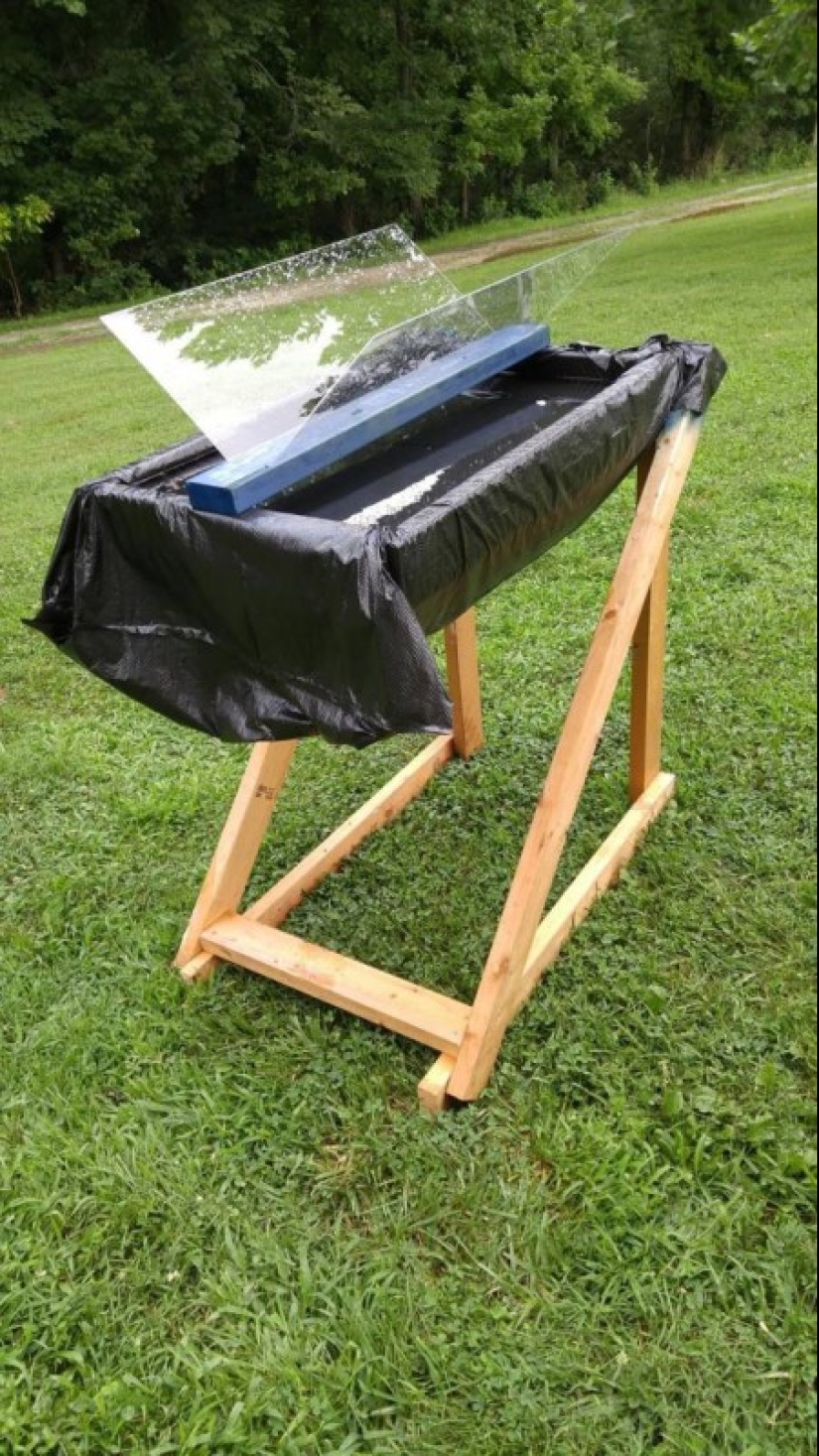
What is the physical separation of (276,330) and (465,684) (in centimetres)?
100

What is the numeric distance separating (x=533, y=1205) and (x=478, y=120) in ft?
5.24

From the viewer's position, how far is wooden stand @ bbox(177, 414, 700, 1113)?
5.31ft

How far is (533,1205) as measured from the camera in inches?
57.9

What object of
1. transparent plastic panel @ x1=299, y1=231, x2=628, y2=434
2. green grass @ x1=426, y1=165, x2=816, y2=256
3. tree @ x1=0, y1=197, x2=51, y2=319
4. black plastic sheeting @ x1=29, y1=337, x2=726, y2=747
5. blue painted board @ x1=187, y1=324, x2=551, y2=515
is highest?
tree @ x1=0, y1=197, x2=51, y2=319

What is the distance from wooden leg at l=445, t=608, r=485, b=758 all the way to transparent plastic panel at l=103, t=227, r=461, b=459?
723 mm

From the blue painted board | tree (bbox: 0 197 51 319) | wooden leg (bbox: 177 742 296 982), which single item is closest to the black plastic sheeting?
the blue painted board

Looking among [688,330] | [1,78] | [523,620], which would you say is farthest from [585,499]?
[1,78]

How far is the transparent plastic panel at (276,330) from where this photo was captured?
1443 mm

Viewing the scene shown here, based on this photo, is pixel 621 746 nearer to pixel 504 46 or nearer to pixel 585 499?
pixel 585 499

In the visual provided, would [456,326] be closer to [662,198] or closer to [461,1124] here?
[662,198]

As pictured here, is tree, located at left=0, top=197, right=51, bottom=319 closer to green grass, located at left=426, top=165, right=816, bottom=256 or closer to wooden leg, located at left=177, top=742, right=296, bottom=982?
wooden leg, located at left=177, top=742, right=296, bottom=982

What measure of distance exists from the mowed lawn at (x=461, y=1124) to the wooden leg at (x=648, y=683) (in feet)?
0.40

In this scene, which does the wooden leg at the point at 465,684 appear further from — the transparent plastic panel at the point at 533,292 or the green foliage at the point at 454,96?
the green foliage at the point at 454,96

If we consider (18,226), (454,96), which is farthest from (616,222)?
(18,226)
